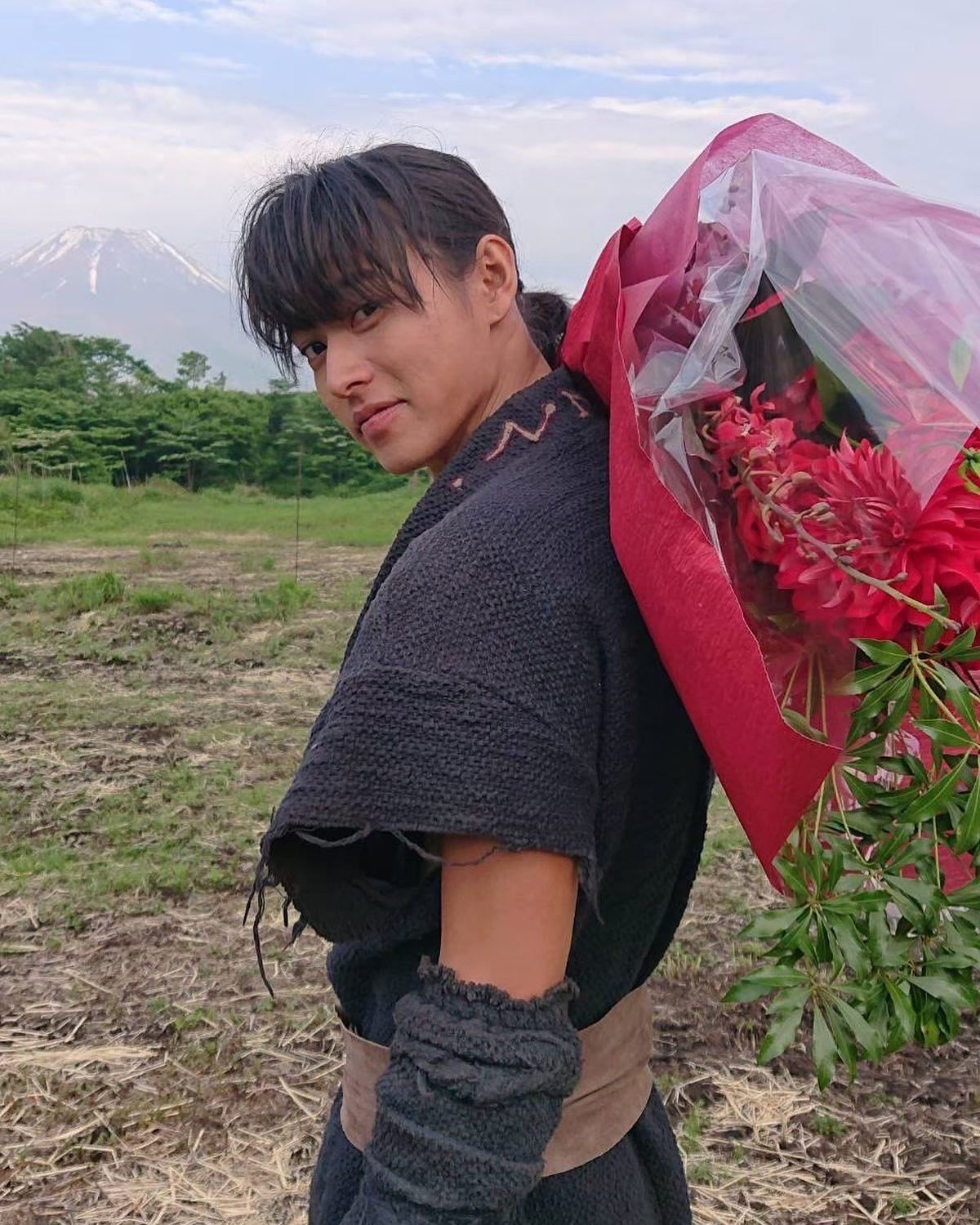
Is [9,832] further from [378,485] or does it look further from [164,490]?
[378,485]

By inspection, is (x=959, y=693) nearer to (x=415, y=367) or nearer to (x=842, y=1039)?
(x=842, y=1039)

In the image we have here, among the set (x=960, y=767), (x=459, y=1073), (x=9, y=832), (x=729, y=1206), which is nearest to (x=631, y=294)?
(x=960, y=767)

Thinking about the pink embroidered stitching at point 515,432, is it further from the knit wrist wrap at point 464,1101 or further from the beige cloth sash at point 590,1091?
the beige cloth sash at point 590,1091

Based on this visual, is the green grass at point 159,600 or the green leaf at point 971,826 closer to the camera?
the green leaf at point 971,826

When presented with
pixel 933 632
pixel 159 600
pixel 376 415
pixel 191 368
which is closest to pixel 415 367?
pixel 376 415

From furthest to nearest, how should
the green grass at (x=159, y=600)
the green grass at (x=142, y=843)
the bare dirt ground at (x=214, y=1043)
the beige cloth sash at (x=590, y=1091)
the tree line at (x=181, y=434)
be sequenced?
the tree line at (x=181, y=434) → the green grass at (x=159, y=600) → the green grass at (x=142, y=843) → the bare dirt ground at (x=214, y=1043) → the beige cloth sash at (x=590, y=1091)

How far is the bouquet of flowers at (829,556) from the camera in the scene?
0.74m

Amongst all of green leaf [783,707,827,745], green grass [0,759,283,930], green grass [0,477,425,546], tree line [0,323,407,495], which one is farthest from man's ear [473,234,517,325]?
tree line [0,323,407,495]

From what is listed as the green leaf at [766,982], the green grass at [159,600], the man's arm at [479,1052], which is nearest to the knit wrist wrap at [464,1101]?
the man's arm at [479,1052]

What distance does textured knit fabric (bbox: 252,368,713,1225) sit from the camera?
0.76 meters

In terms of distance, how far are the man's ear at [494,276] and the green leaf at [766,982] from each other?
0.56 m

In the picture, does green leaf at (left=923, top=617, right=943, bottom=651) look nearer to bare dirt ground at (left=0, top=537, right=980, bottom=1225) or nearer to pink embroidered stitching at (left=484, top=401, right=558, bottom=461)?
pink embroidered stitching at (left=484, top=401, right=558, bottom=461)

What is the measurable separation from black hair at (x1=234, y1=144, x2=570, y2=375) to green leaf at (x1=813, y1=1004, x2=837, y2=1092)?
61 cm

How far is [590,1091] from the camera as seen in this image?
40.3 inches
